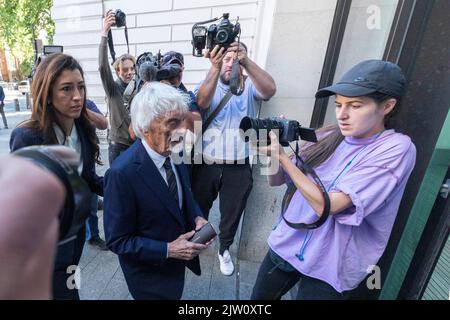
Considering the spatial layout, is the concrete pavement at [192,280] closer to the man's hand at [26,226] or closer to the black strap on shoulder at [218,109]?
the black strap on shoulder at [218,109]

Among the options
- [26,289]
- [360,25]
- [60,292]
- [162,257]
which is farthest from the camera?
[360,25]

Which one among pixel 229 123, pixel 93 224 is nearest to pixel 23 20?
pixel 93 224

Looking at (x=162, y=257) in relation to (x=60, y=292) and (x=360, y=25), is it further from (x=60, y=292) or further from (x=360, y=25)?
(x=360, y=25)

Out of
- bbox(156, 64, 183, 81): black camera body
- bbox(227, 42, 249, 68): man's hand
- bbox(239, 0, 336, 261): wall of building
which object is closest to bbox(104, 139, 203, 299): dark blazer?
bbox(156, 64, 183, 81): black camera body

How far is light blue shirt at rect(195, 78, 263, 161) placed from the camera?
7.14ft

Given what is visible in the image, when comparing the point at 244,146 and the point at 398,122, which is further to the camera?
the point at 244,146

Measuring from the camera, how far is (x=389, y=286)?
1899mm

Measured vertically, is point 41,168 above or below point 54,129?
above

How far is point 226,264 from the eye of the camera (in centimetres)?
254

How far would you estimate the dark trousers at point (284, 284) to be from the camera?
4.13 feet

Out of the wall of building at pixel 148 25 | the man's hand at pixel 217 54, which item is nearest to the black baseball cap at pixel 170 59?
the man's hand at pixel 217 54

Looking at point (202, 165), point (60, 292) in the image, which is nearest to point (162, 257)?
point (60, 292)

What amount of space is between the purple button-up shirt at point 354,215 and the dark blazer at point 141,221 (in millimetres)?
660

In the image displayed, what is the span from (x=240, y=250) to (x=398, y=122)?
6.52 ft
